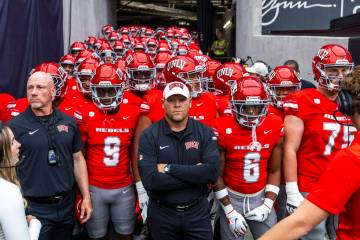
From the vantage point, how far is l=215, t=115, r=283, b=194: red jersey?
143 inches

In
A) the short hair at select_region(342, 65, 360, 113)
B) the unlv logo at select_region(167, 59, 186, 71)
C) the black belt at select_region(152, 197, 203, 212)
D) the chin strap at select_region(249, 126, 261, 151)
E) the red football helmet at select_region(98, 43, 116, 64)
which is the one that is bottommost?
the black belt at select_region(152, 197, 203, 212)

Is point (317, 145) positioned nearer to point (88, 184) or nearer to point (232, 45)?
point (88, 184)

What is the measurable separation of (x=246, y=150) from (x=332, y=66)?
1.07m

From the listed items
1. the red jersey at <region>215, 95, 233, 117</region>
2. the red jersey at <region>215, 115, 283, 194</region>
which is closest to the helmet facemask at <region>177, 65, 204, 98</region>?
the red jersey at <region>215, 95, 233, 117</region>

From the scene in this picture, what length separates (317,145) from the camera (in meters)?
Result: 3.64

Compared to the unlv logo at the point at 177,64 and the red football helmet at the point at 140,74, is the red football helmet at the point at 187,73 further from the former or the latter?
the red football helmet at the point at 140,74

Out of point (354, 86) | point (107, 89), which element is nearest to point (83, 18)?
point (107, 89)

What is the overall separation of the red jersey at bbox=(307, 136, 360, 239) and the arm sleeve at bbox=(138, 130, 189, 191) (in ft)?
4.90

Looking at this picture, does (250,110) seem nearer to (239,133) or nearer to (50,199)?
(239,133)

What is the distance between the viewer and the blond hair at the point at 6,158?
223 cm

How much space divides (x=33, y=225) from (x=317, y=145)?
229 cm

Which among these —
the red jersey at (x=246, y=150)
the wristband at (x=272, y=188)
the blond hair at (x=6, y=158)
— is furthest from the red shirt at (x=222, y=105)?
the blond hair at (x=6, y=158)

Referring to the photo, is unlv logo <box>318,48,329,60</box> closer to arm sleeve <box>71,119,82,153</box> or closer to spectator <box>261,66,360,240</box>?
spectator <box>261,66,360,240</box>

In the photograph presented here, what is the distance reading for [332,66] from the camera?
12.6 feet
